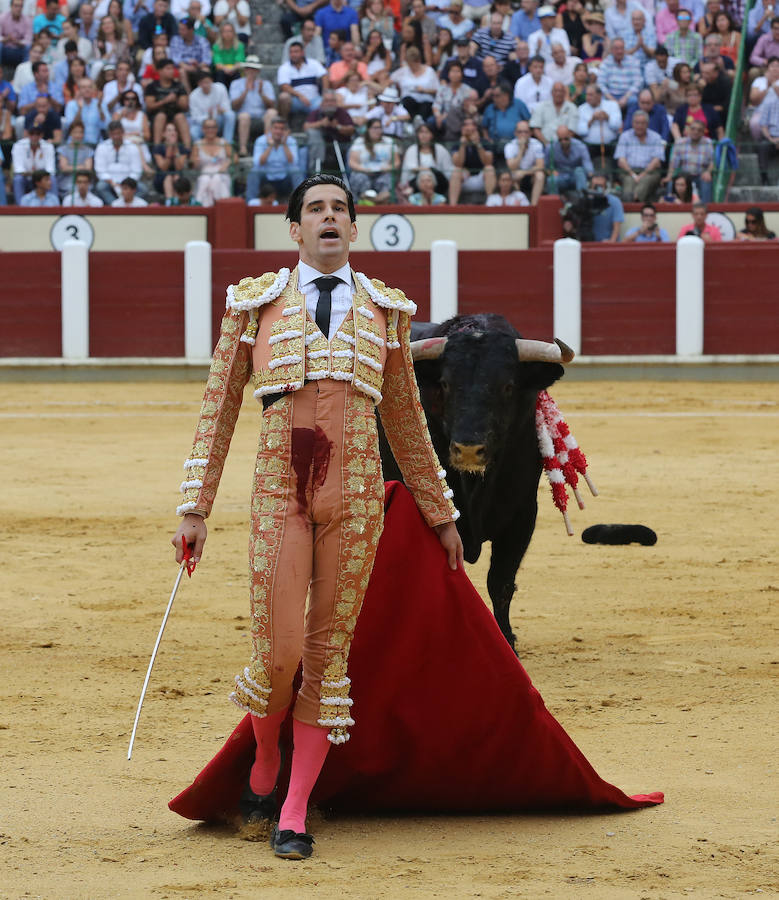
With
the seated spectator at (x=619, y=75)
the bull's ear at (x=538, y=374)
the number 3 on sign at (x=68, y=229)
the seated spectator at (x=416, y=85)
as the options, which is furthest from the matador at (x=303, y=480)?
the seated spectator at (x=619, y=75)

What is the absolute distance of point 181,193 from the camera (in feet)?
42.1

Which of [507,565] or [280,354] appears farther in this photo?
[507,565]

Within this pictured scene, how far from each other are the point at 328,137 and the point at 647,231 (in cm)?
267

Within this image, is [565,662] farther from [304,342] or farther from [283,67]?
[283,67]

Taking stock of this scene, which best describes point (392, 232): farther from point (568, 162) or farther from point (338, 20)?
point (338, 20)

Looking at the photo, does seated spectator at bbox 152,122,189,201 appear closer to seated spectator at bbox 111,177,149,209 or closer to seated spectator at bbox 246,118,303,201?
seated spectator at bbox 111,177,149,209

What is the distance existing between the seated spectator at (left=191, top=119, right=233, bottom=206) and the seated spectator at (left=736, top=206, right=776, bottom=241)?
4153mm

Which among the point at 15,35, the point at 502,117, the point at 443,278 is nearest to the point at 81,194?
the point at 15,35

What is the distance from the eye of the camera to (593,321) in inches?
498

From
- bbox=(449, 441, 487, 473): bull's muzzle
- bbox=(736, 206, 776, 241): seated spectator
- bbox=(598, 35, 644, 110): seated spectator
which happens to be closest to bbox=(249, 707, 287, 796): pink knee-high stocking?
bbox=(449, 441, 487, 473): bull's muzzle

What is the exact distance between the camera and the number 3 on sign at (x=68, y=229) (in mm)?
12719

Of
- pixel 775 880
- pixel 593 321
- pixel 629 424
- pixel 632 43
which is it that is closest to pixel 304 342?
pixel 775 880

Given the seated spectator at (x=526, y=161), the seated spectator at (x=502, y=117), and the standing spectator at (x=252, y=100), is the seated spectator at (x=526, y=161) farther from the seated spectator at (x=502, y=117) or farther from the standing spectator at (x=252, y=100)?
the standing spectator at (x=252, y=100)

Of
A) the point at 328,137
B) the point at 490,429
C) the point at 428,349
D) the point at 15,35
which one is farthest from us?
the point at 15,35
